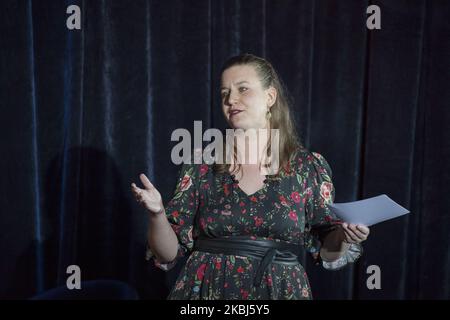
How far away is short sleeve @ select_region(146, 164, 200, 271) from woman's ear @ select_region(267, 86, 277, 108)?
0.29 meters

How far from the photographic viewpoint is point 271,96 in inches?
48.1

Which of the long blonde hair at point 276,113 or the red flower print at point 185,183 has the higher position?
the long blonde hair at point 276,113

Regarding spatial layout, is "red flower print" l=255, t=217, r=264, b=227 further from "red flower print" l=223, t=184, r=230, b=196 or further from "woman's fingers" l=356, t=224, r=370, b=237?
"woman's fingers" l=356, t=224, r=370, b=237

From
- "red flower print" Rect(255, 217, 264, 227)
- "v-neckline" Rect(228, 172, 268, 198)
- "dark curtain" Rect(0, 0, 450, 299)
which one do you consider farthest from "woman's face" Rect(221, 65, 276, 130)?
"dark curtain" Rect(0, 0, 450, 299)

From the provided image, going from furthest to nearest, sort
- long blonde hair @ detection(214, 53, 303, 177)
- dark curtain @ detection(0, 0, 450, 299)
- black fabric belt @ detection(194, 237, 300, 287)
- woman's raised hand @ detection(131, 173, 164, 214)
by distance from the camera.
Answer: dark curtain @ detection(0, 0, 450, 299) → long blonde hair @ detection(214, 53, 303, 177) → black fabric belt @ detection(194, 237, 300, 287) → woman's raised hand @ detection(131, 173, 164, 214)

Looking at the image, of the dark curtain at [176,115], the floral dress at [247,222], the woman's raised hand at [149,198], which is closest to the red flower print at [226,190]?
the floral dress at [247,222]

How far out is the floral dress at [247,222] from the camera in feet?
3.52

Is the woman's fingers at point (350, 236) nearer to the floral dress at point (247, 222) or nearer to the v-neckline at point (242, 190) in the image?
the floral dress at point (247, 222)

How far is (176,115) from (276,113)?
63 cm

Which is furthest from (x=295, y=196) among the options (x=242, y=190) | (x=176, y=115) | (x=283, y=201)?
(x=176, y=115)

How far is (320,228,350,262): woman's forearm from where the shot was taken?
112 centimetres

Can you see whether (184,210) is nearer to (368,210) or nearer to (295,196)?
(295,196)

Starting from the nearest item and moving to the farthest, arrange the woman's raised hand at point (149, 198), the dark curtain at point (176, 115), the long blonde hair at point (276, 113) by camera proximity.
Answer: the woman's raised hand at point (149, 198), the long blonde hair at point (276, 113), the dark curtain at point (176, 115)

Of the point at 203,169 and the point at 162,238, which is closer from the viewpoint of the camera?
the point at 162,238
